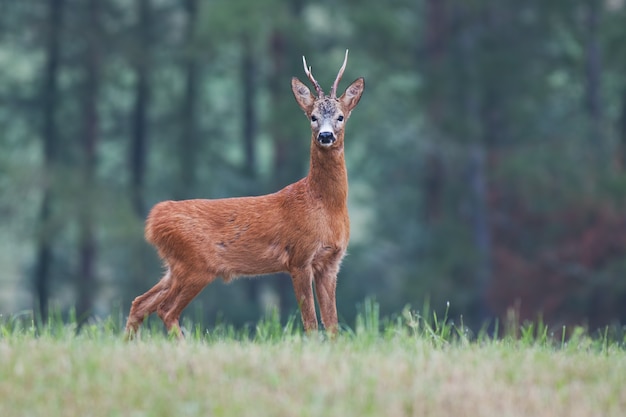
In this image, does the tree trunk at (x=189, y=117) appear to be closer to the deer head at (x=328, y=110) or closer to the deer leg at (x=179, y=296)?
the deer head at (x=328, y=110)

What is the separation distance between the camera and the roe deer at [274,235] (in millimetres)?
8203

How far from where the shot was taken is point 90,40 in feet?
83.8

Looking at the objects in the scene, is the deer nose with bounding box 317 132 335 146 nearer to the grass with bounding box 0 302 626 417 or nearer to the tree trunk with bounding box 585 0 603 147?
the grass with bounding box 0 302 626 417

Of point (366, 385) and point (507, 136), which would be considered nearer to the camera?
point (366, 385)

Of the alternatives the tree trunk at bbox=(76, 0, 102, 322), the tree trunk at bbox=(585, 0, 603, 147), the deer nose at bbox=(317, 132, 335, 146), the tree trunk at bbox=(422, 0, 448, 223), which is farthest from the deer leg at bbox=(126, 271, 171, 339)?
the tree trunk at bbox=(422, 0, 448, 223)

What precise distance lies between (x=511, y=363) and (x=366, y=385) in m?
1.03

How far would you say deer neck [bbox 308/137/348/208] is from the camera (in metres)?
8.33

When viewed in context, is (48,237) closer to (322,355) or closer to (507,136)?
(507,136)

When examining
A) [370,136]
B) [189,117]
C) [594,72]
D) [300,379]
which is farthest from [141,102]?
[300,379]

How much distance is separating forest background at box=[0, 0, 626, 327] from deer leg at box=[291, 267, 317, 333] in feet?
46.4

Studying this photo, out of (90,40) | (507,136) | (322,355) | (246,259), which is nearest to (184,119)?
(90,40)

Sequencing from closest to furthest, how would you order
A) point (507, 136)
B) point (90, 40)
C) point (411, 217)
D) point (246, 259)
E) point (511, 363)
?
point (511, 363), point (246, 259), point (90, 40), point (507, 136), point (411, 217)

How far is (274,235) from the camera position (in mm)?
8297

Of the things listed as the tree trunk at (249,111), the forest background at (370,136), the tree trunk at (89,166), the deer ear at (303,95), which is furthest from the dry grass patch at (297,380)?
the tree trunk at (249,111)
